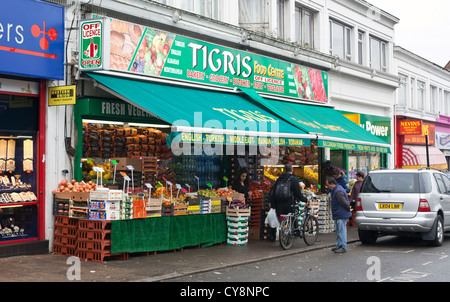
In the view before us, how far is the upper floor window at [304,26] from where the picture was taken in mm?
21109

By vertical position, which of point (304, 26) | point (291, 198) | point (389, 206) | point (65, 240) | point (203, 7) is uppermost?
point (304, 26)

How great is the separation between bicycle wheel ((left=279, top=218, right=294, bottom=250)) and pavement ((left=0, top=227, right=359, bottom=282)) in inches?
6.1

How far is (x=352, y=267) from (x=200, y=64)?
7.27 m

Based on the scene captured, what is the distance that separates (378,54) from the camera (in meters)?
26.5

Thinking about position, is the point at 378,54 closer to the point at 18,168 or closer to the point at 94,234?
the point at 94,234

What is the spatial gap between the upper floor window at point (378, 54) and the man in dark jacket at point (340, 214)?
47.9ft

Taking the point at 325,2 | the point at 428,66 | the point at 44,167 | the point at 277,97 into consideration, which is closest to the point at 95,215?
the point at 44,167

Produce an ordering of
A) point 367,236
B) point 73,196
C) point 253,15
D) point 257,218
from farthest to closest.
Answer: point 253,15 → point 257,218 → point 367,236 → point 73,196

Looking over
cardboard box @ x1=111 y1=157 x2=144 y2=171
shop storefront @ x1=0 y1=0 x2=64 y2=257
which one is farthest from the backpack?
shop storefront @ x1=0 y1=0 x2=64 y2=257

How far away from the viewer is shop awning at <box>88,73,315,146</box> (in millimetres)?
11859

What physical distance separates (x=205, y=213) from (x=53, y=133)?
3.83 m

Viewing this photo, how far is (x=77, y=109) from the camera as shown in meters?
12.4

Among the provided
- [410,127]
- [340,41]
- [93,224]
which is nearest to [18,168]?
[93,224]

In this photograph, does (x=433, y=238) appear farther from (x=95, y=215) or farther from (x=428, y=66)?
(x=428, y=66)
